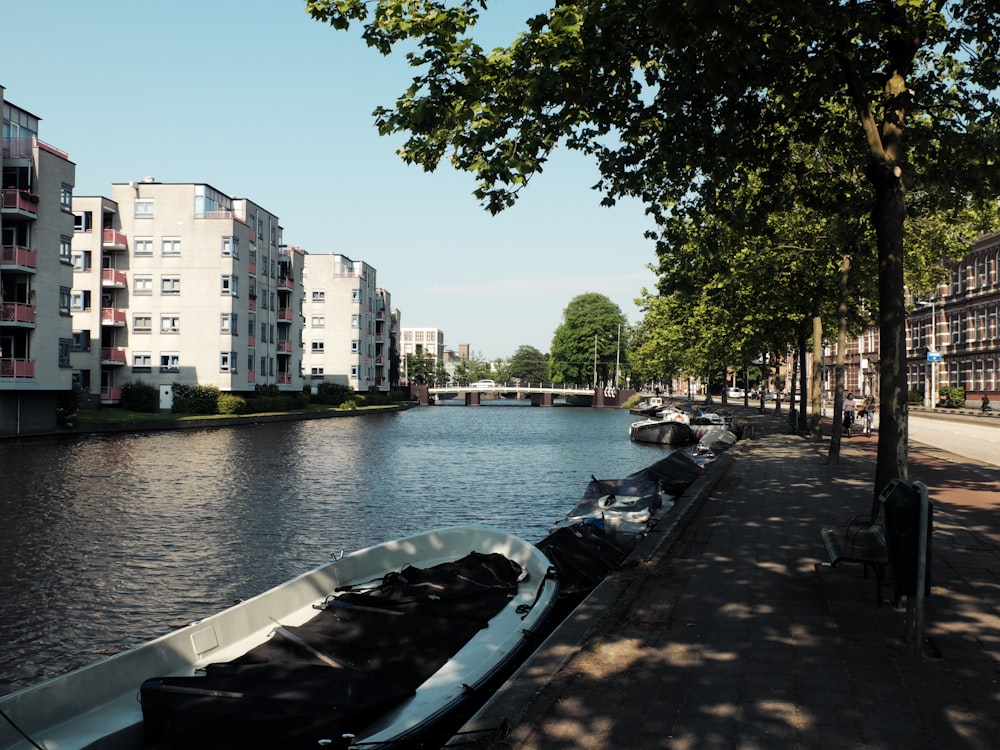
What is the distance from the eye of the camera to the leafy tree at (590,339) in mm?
131875

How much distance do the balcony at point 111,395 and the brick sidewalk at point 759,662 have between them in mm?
57572

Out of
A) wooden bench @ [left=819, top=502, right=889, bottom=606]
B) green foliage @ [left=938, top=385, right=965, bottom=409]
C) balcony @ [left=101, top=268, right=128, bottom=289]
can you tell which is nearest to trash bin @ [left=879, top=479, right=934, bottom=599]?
wooden bench @ [left=819, top=502, right=889, bottom=606]

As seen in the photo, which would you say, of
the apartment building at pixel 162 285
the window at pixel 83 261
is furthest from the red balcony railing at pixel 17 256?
the window at pixel 83 261

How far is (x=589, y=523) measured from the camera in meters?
14.4

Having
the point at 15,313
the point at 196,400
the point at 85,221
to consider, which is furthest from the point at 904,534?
the point at 85,221

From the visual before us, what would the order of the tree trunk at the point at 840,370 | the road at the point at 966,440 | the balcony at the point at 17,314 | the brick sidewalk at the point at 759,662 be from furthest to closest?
the balcony at the point at 17,314 → the road at the point at 966,440 → the tree trunk at the point at 840,370 → the brick sidewalk at the point at 759,662

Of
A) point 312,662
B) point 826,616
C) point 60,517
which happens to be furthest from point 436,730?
point 60,517

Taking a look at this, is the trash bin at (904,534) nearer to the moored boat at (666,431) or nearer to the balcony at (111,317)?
the moored boat at (666,431)

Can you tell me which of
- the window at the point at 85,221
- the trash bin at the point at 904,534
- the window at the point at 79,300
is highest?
the window at the point at 85,221

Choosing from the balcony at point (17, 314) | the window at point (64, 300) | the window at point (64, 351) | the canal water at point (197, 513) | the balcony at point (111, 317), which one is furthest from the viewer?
the balcony at point (111, 317)

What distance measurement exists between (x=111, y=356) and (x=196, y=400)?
8.68 meters

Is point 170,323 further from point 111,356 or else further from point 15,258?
point 15,258

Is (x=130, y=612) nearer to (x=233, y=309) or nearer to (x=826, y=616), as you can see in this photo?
(x=826, y=616)

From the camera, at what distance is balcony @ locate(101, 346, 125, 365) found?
61.0 metres
